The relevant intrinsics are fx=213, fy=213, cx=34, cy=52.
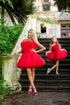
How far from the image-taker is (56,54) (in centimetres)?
793

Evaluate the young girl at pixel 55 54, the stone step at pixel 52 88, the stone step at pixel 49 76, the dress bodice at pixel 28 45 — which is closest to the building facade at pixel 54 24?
the young girl at pixel 55 54

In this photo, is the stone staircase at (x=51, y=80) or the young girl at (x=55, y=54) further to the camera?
the young girl at (x=55, y=54)

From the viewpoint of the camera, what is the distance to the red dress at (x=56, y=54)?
7869 millimetres

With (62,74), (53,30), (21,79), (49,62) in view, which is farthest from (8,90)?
(53,30)

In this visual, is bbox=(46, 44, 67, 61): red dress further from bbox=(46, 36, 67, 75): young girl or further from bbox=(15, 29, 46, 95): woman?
bbox=(15, 29, 46, 95): woman

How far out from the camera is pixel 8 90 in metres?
6.61

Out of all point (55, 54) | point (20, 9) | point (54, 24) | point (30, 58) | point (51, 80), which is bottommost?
point (51, 80)

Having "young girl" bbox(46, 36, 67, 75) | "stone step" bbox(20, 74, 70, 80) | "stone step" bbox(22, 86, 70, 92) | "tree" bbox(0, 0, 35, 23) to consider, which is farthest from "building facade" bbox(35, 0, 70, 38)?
"stone step" bbox(22, 86, 70, 92)

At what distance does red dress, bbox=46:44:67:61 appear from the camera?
25.8 ft

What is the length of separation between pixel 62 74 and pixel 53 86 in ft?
2.58

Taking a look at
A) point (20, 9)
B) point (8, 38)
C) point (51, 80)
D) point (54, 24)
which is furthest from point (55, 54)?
point (54, 24)

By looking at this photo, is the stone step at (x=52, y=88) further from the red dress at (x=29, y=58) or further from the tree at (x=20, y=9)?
the tree at (x=20, y=9)

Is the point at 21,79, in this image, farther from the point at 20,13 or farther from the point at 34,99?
the point at 20,13

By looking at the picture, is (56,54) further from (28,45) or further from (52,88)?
(28,45)
